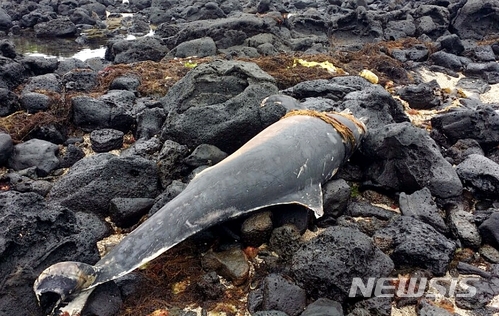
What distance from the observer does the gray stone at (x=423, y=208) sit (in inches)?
207

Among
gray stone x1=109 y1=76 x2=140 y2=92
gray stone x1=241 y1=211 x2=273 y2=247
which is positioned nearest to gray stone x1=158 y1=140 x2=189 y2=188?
gray stone x1=241 y1=211 x2=273 y2=247

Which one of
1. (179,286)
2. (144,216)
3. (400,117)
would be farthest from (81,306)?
(400,117)

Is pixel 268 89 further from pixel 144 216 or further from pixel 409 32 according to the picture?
pixel 409 32

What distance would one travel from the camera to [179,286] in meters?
4.52

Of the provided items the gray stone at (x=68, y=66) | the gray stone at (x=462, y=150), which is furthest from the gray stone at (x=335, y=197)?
the gray stone at (x=68, y=66)

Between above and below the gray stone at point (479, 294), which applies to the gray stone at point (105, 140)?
below

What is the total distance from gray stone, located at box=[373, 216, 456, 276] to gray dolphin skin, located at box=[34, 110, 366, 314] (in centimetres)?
89

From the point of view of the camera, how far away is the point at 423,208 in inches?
214

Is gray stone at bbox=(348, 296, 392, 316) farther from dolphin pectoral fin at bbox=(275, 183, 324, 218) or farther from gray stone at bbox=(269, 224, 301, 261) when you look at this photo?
dolphin pectoral fin at bbox=(275, 183, 324, 218)

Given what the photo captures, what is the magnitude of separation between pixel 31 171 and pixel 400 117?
6.37 m

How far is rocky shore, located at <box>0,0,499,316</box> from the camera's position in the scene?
420 centimetres

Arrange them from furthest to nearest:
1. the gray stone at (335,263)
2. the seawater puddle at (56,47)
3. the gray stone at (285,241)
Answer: the seawater puddle at (56,47)
the gray stone at (285,241)
the gray stone at (335,263)

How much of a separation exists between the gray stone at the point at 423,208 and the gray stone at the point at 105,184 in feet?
10.7

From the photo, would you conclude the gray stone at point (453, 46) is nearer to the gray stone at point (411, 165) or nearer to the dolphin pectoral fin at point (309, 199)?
the gray stone at point (411, 165)
